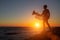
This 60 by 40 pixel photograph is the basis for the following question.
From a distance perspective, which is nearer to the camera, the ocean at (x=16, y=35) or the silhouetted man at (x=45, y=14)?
the silhouetted man at (x=45, y=14)

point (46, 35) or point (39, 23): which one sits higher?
point (39, 23)

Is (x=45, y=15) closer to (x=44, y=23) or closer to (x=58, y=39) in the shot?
(x=44, y=23)

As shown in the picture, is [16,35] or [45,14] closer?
[45,14]

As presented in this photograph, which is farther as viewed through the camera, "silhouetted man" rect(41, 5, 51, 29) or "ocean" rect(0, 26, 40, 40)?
"ocean" rect(0, 26, 40, 40)

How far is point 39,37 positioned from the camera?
14.3 metres

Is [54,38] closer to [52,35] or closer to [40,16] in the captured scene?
[52,35]

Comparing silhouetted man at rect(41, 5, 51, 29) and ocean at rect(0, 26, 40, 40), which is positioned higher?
silhouetted man at rect(41, 5, 51, 29)

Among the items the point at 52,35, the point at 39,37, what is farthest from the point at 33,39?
the point at 52,35

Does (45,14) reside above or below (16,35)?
above

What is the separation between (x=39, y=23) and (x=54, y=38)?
212 cm

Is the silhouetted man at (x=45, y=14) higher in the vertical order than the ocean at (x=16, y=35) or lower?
higher

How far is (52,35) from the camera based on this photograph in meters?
14.6

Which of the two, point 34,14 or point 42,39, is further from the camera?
point 34,14

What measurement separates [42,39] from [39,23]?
1972 mm
